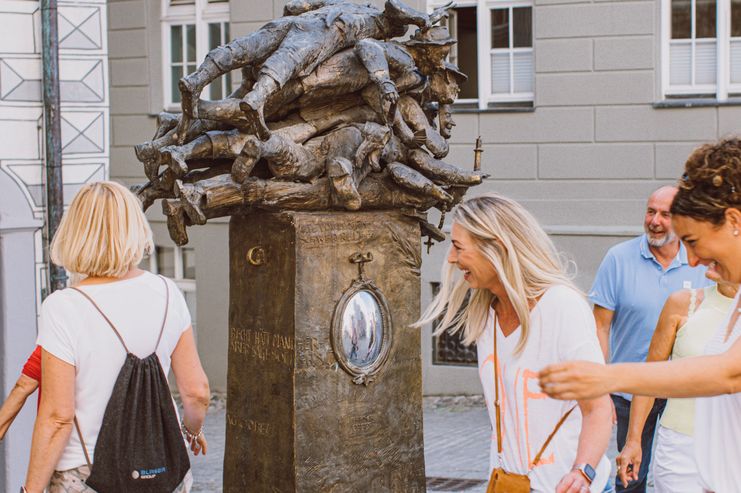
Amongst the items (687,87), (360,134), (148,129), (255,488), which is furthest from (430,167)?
(148,129)

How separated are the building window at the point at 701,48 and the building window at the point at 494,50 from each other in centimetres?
129

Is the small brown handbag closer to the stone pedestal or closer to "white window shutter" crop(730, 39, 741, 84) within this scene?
the stone pedestal

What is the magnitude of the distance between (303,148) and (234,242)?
599 millimetres

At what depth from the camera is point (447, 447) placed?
400 inches

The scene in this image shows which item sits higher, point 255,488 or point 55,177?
point 55,177

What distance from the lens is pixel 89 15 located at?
903cm

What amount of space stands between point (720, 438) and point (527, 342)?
87 centimetres

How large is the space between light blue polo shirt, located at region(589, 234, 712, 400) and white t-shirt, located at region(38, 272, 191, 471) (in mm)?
2631

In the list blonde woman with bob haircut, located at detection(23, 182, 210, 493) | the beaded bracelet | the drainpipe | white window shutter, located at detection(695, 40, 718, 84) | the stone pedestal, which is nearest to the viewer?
blonde woman with bob haircut, located at detection(23, 182, 210, 493)

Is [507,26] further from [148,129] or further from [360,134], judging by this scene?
[360,134]

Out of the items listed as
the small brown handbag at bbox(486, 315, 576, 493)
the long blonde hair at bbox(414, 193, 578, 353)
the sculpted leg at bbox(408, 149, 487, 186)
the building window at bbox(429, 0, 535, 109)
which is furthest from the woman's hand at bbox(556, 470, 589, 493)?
the building window at bbox(429, 0, 535, 109)

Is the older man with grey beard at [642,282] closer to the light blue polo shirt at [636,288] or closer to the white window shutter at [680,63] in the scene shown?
the light blue polo shirt at [636,288]

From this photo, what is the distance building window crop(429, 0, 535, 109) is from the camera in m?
12.3

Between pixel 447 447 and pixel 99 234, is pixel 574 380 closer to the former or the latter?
pixel 99 234
